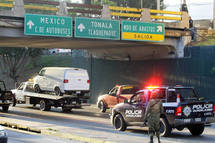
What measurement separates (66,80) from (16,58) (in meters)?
29.7

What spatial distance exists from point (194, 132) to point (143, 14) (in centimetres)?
1327

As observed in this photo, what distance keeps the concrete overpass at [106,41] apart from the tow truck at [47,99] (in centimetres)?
331

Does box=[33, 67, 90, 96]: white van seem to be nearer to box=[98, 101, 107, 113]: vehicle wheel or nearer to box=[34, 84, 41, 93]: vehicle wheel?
box=[34, 84, 41, 93]: vehicle wheel

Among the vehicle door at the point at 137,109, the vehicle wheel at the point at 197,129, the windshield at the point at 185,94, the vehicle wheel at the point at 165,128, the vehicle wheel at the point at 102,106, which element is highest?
the windshield at the point at 185,94

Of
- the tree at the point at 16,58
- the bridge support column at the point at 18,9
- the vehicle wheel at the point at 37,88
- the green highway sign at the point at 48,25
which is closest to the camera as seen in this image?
the bridge support column at the point at 18,9

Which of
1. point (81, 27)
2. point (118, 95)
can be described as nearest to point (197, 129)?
point (118, 95)

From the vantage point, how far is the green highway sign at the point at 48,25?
2466cm

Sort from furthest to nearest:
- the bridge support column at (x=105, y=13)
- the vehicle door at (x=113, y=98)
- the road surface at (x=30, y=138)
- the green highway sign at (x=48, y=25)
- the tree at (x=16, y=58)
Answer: the tree at (x=16, y=58)
the bridge support column at (x=105, y=13)
the vehicle door at (x=113, y=98)
the green highway sign at (x=48, y=25)
the road surface at (x=30, y=138)

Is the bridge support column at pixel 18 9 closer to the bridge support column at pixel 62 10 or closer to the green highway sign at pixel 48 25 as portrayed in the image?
the green highway sign at pixel 48 25

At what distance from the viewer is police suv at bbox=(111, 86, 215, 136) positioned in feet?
50.8

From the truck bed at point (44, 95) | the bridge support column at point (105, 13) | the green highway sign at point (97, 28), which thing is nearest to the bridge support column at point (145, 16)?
the green highway sign at point (97, 28)

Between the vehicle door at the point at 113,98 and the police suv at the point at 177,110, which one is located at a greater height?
the police suv at the point at 177,110

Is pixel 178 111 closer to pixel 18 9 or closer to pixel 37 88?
pixel 18 9

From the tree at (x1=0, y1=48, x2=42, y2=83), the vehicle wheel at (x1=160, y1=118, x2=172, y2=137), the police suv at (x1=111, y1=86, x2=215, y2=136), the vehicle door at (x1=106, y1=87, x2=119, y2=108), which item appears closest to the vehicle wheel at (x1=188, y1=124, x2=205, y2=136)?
the police suv at (x1=111, y1=86, x2=215, y2=136)
